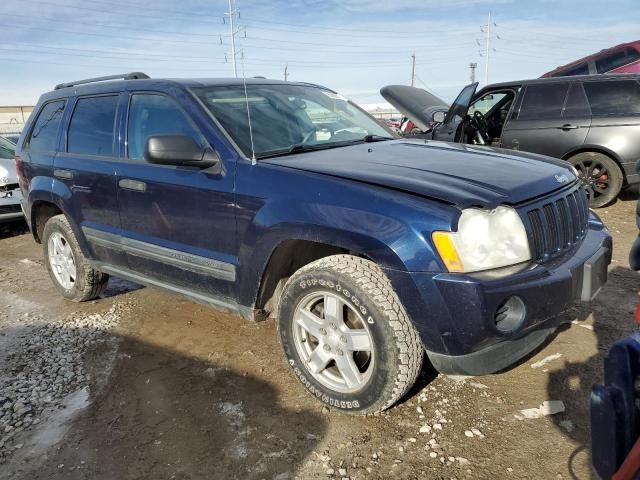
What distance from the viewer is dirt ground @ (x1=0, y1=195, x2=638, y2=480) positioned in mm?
2439

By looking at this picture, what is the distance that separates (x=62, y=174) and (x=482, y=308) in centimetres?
352

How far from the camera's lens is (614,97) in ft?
22.2

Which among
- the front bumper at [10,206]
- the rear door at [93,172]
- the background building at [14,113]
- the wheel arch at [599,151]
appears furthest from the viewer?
the background building at [14,113]

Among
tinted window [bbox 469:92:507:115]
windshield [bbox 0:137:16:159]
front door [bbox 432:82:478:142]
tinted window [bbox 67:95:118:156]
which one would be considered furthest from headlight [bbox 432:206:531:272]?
windshield [bbox 0:137:16:159]

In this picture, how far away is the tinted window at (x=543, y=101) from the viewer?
7.09 meters

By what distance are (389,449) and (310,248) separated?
114cm

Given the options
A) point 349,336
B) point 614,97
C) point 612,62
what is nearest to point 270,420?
point 349,336

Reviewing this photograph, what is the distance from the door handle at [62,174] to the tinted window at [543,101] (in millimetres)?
5808

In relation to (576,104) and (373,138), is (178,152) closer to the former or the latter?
(373,138)

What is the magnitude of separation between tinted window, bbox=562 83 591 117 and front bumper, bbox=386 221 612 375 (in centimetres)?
514

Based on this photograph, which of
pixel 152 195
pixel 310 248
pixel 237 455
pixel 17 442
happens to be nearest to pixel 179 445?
pixel 237 455

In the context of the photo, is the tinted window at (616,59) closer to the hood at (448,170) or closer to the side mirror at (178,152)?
the hood at (448,170)

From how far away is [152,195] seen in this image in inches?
136

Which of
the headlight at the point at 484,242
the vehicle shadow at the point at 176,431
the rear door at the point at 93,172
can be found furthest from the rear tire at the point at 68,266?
the headlight at the point at 484,242
